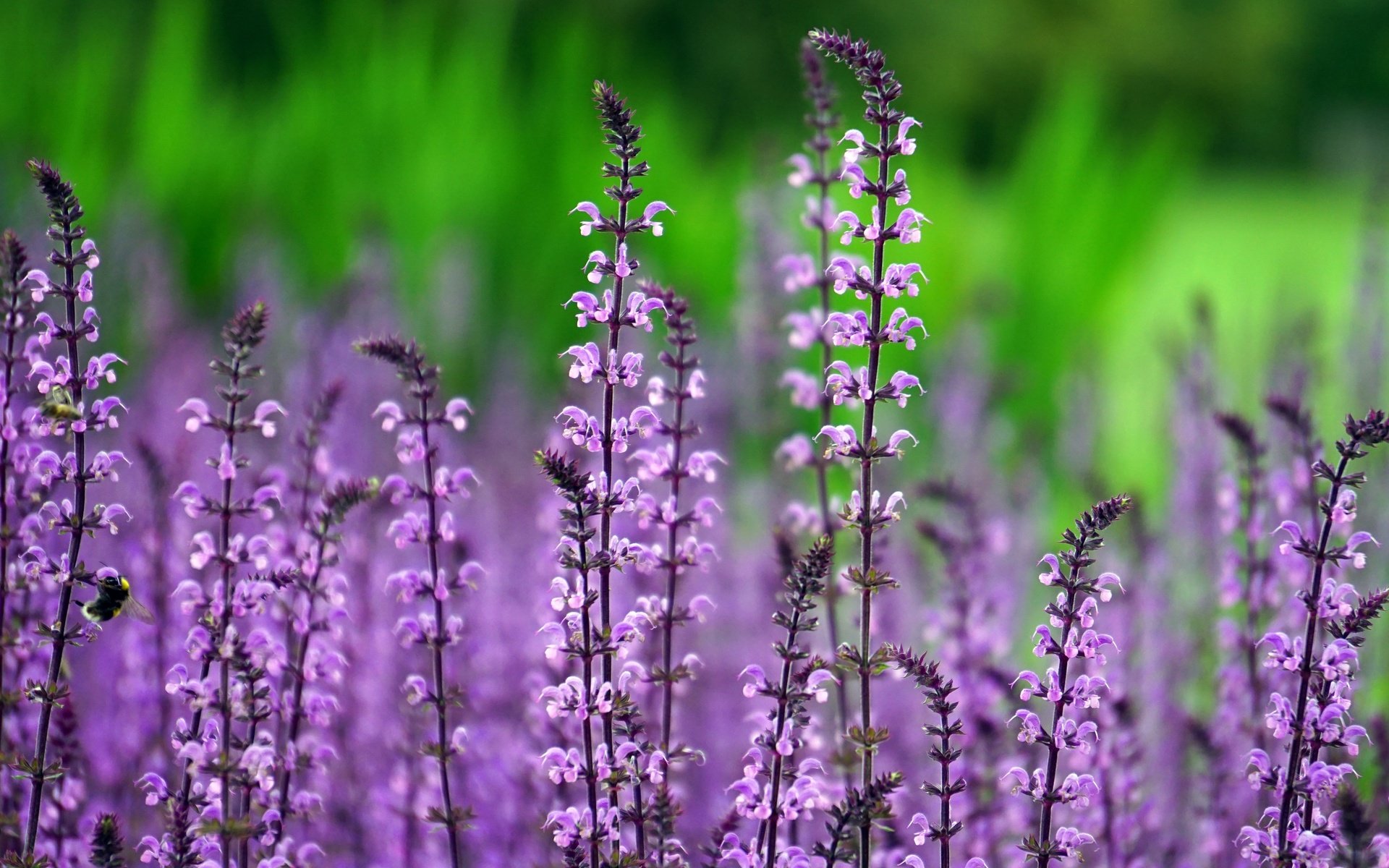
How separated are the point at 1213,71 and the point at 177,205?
2813 centimetres

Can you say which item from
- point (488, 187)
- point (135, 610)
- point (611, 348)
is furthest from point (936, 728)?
point (488, 187)

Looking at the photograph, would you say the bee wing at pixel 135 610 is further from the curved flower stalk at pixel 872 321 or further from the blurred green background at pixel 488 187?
the blurred green background at pixel 488 187

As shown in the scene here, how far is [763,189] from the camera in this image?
570 centimetres

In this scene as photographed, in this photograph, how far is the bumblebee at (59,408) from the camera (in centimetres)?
228

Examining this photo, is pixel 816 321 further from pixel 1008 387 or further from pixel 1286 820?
pixel 1008 387

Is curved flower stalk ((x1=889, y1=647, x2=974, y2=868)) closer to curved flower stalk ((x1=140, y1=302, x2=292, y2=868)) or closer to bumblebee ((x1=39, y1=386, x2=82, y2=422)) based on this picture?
curved flower stalk ((x1=140, y1=302, x2=292, y2=868))

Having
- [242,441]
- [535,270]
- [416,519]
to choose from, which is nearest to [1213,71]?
[535,270]

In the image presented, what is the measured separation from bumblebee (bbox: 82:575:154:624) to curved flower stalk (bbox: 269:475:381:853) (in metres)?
0.28

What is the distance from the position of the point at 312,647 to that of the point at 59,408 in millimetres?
750

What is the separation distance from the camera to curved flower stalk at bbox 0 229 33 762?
224cm

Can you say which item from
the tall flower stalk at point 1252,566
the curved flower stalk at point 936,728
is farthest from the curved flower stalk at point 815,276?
Answer: the tall flower stalk at point 1252,566

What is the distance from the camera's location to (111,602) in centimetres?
257

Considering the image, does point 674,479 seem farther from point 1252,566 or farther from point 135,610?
point 1252,566

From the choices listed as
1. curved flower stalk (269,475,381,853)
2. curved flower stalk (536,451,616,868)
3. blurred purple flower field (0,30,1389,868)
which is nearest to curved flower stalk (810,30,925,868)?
blurred purple flower field (0,30,1389,868)
